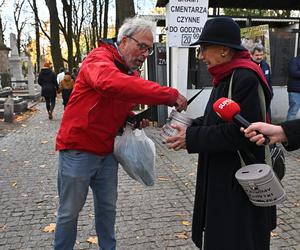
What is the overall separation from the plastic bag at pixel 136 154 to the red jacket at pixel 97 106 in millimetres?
75

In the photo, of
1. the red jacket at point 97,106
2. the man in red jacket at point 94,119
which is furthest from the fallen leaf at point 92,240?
the red jacket at point 97,106

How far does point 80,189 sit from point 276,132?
1.57m

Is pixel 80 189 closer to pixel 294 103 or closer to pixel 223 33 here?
pixel 223 33

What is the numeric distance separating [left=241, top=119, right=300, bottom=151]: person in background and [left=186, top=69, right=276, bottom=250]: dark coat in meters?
0.20

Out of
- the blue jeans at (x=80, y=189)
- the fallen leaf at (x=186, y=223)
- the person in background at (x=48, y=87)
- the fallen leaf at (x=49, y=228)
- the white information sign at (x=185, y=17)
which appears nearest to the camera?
the blue jeans at (x=80, y=189)

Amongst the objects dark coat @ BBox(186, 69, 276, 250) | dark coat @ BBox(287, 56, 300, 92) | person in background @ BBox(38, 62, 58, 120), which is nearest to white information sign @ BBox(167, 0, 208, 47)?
dark coat @ BBox(287, 56, 300, 92)

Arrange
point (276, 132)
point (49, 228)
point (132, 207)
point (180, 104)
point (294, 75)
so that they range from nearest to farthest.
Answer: point (276, 132) → point (180, 104) → point (49, 228) → point (132, 207) → point (294, 75)

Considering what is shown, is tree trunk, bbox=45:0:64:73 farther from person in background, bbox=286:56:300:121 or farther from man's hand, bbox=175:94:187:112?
man's hand, bbox=175:94:187:112

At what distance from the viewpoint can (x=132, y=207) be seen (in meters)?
4.70

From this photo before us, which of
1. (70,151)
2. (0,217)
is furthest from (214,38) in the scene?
(0,217)

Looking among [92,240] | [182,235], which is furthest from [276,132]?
[92,240]

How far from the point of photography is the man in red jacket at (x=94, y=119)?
8.28ft

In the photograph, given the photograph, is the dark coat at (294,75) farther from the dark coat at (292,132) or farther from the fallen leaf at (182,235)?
the dark coat at (292,132)

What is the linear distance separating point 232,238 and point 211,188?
31 cm
